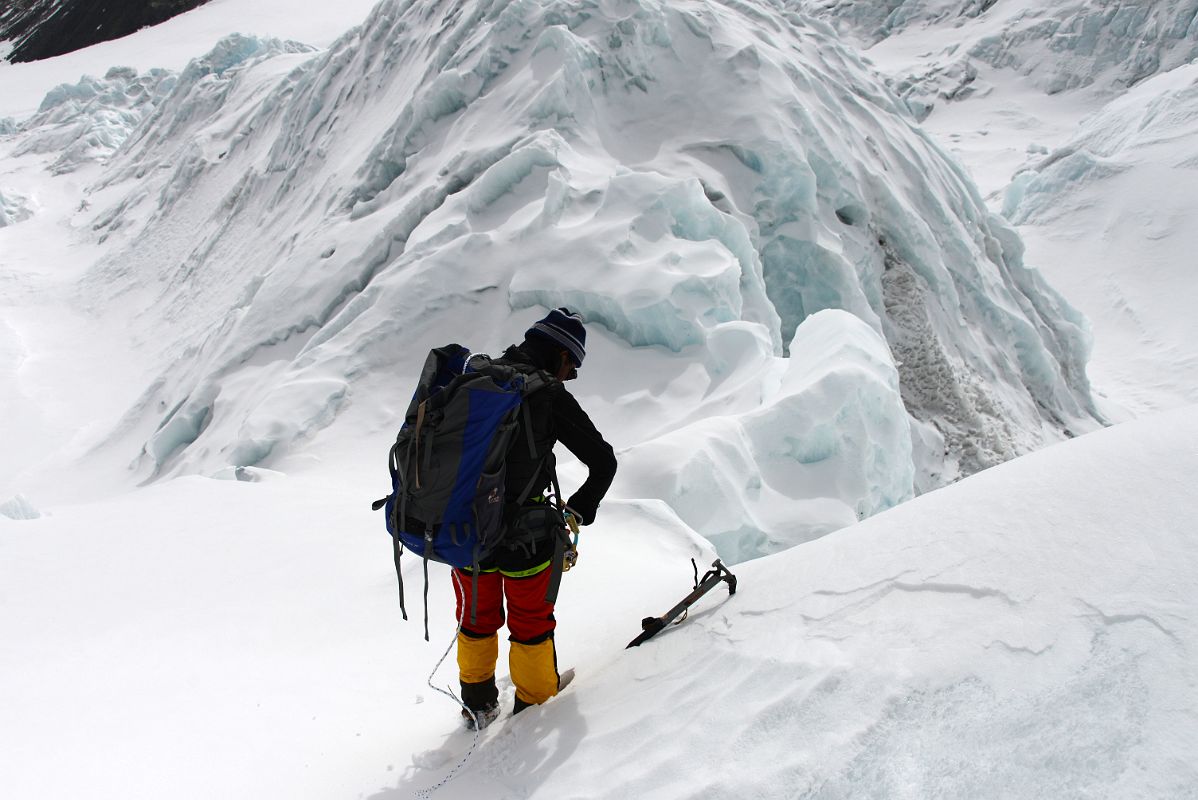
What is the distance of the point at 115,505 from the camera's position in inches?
213

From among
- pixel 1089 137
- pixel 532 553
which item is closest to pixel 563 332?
pixel 532 553

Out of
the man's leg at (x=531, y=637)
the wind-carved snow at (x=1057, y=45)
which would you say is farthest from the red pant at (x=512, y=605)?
the wind-carved snow at (x=1057, y=45)

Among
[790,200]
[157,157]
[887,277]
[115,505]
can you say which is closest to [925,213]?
[887,277]

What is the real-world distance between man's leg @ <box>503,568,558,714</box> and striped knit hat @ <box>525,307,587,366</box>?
69 centimetres

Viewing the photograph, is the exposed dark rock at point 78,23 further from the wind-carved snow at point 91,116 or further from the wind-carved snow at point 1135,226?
the wind-carved snow at point 1135,226

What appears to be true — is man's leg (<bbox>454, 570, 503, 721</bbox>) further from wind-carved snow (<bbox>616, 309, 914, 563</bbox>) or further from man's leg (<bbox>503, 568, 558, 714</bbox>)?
wind-carved snow (<bbox>616, 309, 914, 563</bbox>)

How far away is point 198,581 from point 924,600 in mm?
3428

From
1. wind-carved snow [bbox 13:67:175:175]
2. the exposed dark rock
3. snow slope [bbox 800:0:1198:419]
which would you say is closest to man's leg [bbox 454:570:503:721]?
snow slope [bbox 800:0:1198:419]

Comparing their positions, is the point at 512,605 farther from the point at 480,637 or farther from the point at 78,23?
the point at 78,23

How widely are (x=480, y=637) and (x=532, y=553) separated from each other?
0.33 meters

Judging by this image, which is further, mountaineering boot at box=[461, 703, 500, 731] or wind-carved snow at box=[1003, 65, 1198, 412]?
wind-carved snow at box=[1003, 65, 1198, 412]

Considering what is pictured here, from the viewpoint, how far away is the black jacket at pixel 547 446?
7.29ft

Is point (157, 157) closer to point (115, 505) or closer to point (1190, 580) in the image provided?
point (115, 505)

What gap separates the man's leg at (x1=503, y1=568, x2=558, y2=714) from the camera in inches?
90.7
